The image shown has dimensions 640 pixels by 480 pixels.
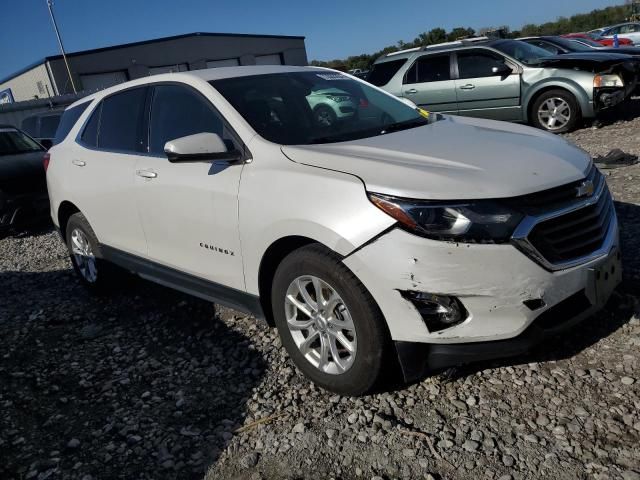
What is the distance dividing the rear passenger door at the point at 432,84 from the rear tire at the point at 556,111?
145 cm

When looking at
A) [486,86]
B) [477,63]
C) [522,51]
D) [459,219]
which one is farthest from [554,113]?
[459,219]

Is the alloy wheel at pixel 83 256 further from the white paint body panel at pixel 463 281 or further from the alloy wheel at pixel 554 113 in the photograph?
the alloy wheel at pixel 554 113

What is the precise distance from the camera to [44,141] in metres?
10.7

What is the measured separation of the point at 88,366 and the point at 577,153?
333 cm

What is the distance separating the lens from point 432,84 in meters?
10.4

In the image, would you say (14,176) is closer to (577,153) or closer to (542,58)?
(577,153)

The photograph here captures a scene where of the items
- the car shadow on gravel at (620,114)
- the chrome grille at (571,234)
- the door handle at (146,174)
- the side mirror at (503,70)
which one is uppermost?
the door handle at (146,174)

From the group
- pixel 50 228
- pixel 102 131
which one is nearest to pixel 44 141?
pixel 50 228

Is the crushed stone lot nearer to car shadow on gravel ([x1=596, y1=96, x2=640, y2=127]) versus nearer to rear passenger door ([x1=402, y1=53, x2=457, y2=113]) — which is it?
rear passenger door ([x1=402, y1=53, x2=457, y2=113])

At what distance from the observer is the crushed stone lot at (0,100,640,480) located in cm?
244

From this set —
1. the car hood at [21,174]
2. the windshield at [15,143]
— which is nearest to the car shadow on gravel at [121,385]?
the car hood at [21,174]

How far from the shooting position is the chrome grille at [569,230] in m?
2.47

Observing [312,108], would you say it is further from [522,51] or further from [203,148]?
[522,51]

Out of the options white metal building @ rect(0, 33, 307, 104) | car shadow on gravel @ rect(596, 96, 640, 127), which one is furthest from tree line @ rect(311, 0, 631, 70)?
car shadow on gravel @ rect(596, 96, 640, 127)
